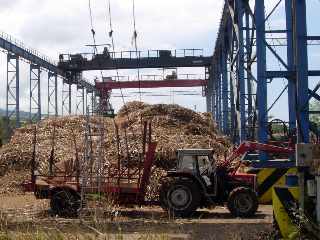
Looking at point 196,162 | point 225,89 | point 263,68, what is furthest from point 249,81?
point 225,89

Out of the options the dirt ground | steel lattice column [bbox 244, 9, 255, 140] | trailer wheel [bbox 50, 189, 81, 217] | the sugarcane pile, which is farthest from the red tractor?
steel lattice column [bbox 244, 9, 255, 140]

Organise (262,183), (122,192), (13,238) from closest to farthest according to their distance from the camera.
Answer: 1. (13,238)
2. (122,192)
3. (262,183)

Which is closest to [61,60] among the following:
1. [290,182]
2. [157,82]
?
[157,82]

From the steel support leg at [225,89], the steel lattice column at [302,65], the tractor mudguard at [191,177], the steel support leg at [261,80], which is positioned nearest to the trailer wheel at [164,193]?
the tractor mudguard at [191,177]

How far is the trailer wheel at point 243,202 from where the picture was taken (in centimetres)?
1598

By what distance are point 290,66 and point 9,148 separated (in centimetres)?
1217

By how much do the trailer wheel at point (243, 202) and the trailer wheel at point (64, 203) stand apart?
3917 mm

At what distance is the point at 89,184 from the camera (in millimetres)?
14242

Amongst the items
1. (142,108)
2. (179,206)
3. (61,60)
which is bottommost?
(179,206)

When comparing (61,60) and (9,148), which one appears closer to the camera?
(9,148)

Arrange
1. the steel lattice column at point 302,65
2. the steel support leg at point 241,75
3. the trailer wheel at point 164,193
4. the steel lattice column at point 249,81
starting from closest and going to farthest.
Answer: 1. the steel lattice column at point 302,65
2. the trailer wheel at point 164,193
3. the steel lattice column at point 249,81
4. the steel support leg at point 241,75

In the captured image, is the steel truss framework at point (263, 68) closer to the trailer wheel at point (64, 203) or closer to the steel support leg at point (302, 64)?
the steel support leg at point (302, 64)

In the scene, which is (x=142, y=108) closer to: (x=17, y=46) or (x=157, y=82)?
(x=17, y=46)

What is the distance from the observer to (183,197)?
53.1ft
